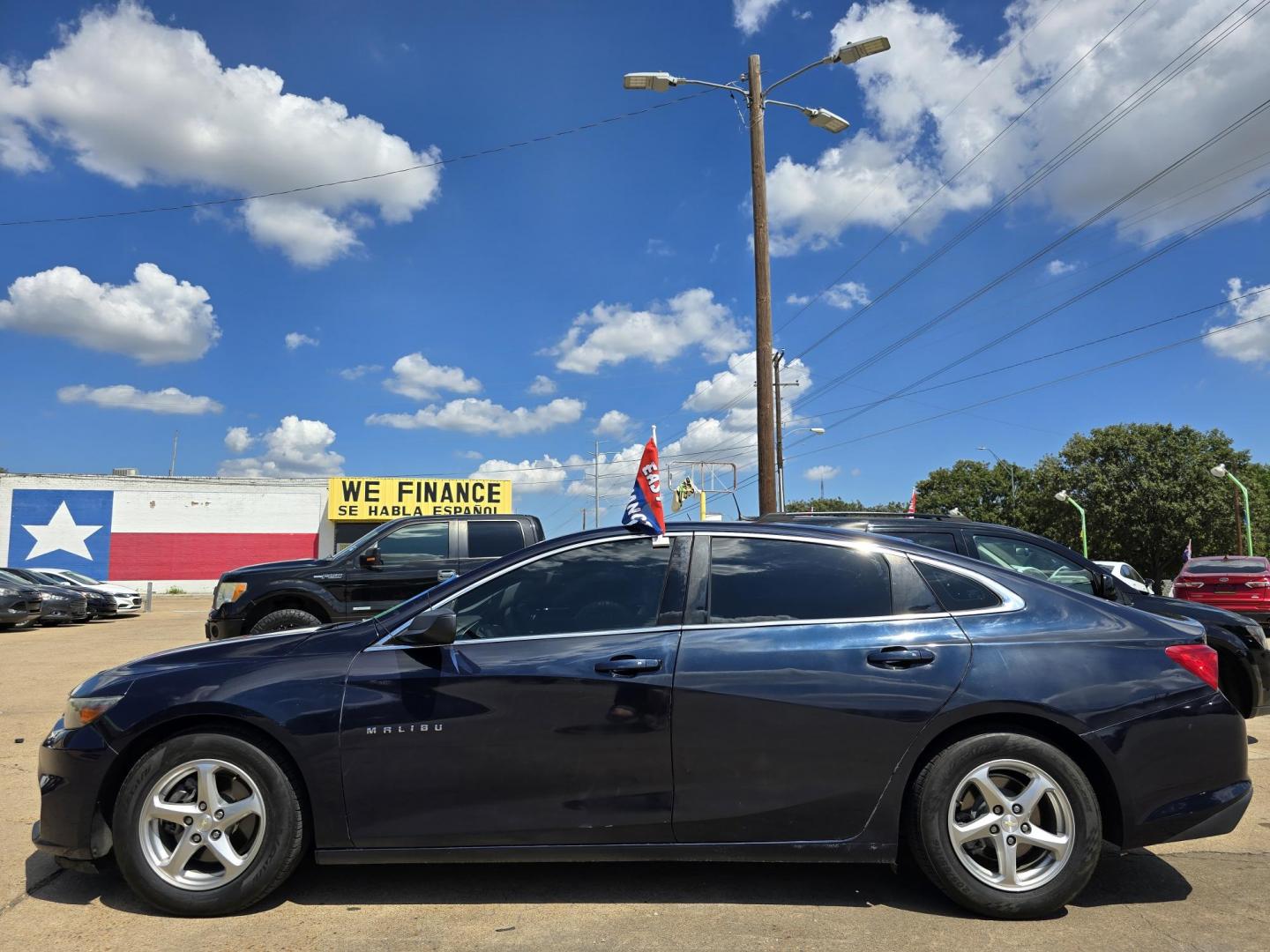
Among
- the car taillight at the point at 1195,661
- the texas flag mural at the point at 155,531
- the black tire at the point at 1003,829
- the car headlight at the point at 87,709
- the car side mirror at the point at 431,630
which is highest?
the texas flag mural at the point at 155,531

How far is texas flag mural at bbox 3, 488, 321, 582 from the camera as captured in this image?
4012cm

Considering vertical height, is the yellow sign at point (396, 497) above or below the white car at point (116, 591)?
above

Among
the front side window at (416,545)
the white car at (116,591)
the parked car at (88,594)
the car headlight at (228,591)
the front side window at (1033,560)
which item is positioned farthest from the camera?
the white car at (116,591)

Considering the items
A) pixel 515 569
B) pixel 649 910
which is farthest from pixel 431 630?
pixel 649 910

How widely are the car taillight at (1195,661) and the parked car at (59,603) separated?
2300 cm

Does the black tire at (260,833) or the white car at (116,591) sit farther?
the white car at (116,591)

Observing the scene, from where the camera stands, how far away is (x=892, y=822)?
11.3 feet

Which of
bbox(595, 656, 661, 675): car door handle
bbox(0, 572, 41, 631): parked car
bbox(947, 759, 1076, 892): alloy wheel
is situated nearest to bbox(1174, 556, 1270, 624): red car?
bbox(947, 759, 1076, 892): alloy wheel

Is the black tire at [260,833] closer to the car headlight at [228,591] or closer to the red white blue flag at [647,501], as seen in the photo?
the red white blue flag at [647,501]

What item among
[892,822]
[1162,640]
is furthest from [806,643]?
[1162,640]

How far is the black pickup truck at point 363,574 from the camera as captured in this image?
9258 mm

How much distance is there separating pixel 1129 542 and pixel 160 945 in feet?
173

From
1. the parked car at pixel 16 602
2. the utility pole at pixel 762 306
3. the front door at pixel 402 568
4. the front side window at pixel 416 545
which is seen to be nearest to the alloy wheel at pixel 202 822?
the front door at pixel 402 568

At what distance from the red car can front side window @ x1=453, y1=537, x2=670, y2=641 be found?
1336 centimetres
